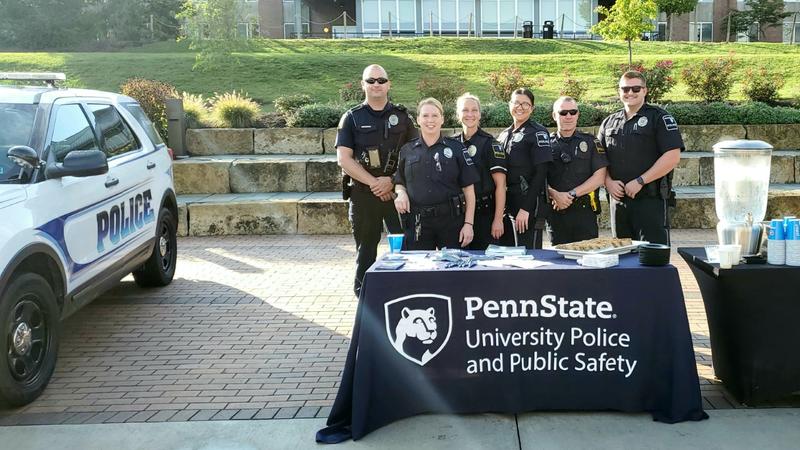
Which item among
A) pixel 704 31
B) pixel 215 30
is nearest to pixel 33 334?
pixel 215 30

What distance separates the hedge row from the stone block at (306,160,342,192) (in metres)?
2.02

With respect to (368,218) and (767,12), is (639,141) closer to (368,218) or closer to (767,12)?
(368,218)

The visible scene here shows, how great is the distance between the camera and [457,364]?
14.5 ft

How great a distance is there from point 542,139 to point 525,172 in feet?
1.04

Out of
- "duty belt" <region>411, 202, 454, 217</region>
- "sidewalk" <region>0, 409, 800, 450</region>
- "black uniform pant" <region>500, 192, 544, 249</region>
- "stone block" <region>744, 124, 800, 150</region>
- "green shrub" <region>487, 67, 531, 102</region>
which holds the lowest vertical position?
"sidewalk" <region>0, 409, 800, 450</region>

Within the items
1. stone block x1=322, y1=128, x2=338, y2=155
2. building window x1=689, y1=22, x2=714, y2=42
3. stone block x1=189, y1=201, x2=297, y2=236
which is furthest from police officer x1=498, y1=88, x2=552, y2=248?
building window x1=689, y1=22, x2=714, y2=42

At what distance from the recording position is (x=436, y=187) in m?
5.89

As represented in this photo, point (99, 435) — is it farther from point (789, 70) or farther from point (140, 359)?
point (789, 70)

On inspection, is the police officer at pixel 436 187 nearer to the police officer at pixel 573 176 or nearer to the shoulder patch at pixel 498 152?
the shoulder patch at pixel 498 152

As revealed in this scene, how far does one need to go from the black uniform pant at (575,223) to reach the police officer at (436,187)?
38.9 inches

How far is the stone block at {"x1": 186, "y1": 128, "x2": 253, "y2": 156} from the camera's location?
14914 mm

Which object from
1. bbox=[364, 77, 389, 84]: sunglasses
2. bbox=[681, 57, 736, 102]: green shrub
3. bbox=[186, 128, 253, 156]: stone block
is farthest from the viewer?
bbox=[681, 57, 736, 102]: green shrub

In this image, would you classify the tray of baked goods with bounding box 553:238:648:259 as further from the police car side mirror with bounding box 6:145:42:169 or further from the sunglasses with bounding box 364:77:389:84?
the police car side mirror with bounding box 6:145:42:169

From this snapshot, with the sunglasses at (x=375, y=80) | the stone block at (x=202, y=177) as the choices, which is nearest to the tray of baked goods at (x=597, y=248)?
the sunglasses at (x=375, y=80)
